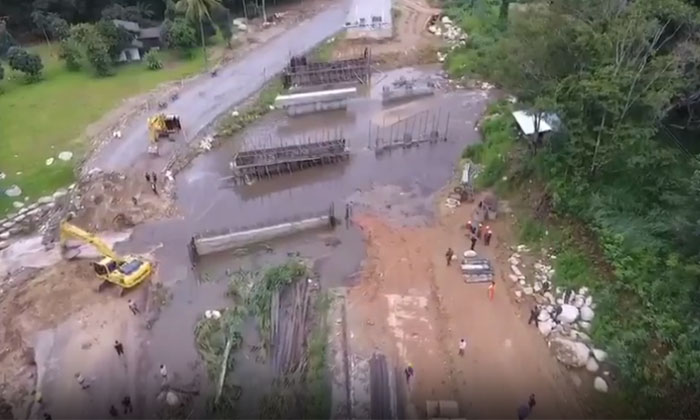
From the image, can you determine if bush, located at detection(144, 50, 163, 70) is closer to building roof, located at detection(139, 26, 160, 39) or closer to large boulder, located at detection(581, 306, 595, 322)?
building roof, located at detection(139, 26, 160, 39)

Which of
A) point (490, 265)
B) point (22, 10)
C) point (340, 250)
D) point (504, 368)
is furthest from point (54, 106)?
point (504, 368)

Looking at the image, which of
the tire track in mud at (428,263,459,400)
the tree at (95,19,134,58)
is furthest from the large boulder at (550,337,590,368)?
the tree at (95,19,134,58)

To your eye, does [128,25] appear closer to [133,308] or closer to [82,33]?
[82,33]

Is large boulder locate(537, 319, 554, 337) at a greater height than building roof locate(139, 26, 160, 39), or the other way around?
building roof locate(139, 26, 160, 39)

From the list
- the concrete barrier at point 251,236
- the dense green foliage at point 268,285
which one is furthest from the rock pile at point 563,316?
the concrete barrier at point 251,236

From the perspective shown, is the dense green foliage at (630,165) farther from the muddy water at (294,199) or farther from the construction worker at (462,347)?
the muddy water at (294,199)

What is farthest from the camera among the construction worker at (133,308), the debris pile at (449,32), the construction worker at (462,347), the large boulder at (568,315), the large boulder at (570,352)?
the debris pile at (449,32)

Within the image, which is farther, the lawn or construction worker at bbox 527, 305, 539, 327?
the lawn
